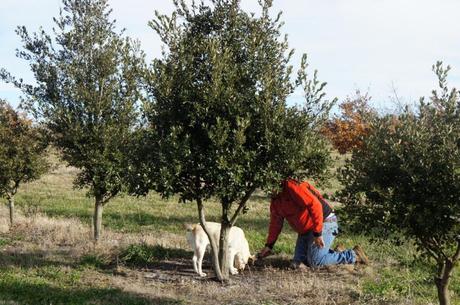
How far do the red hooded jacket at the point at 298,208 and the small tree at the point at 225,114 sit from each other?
0.73 m

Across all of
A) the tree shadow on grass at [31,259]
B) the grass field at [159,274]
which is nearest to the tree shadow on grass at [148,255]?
the grass field at [159,274]

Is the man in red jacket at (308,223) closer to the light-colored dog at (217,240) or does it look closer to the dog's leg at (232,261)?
the light-colored dog at (217,240)

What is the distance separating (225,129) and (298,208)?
282 centimetres

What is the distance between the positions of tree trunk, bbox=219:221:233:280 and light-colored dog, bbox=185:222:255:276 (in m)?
0.30

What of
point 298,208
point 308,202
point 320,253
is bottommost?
point 320,253

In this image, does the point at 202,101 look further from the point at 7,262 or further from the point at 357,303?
the point at 7,262

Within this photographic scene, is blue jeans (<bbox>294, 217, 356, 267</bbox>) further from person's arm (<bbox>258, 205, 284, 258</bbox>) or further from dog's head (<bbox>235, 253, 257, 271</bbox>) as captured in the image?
dog's head (<bbox>235, 253, 257, 271</bbox>)

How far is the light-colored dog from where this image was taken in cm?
1062

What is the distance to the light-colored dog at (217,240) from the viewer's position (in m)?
10.6

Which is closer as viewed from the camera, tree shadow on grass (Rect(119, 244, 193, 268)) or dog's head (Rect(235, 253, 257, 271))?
dog's head (Rect(235, 253, 257, 271))

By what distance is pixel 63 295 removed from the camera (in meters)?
8.88

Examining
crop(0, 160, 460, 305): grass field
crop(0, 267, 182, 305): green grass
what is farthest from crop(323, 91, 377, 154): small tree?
crop(0, 267, 182, 305): green grass

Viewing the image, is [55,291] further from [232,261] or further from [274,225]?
[274,225]

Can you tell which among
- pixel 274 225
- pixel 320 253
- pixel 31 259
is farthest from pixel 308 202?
pixel 31 259
